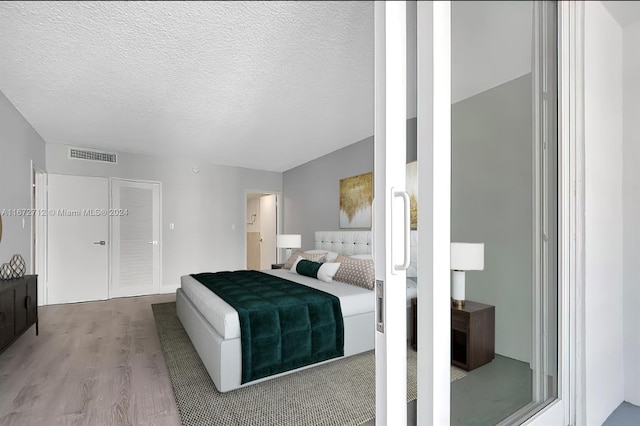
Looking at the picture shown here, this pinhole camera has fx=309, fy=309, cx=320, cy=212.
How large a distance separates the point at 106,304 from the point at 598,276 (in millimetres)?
5205

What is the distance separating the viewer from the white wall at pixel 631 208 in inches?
65.4

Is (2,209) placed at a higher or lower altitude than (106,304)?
higher

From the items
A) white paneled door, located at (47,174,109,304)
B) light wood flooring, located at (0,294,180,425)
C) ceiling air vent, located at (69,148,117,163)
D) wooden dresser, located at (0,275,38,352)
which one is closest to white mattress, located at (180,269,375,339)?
light wood flooring, located at (0,294,180,425)

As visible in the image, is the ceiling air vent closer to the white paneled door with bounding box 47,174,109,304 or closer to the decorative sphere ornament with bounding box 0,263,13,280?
the white paneled door with bounding box 47,174,109,304

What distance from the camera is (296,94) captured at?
2.73 m

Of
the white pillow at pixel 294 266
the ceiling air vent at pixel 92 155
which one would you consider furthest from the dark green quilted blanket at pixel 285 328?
the ceiling air vent at pixel 92 155

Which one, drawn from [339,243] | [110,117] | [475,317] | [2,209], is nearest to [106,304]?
[2,209]

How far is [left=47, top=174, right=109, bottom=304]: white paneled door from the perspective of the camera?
426cm

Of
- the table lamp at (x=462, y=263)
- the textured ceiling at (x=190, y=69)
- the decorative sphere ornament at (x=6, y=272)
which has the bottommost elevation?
the decorative sphere ornament at (x=6, y=272)

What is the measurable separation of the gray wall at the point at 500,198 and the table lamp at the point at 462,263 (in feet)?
0.08

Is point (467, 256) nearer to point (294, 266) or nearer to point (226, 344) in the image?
point (226, 344)

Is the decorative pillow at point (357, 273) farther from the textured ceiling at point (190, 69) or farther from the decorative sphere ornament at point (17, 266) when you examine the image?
the decorative sphere ornament at point (17, 266)

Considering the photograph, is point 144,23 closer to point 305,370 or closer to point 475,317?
point 475,317

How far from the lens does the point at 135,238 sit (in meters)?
4.88
